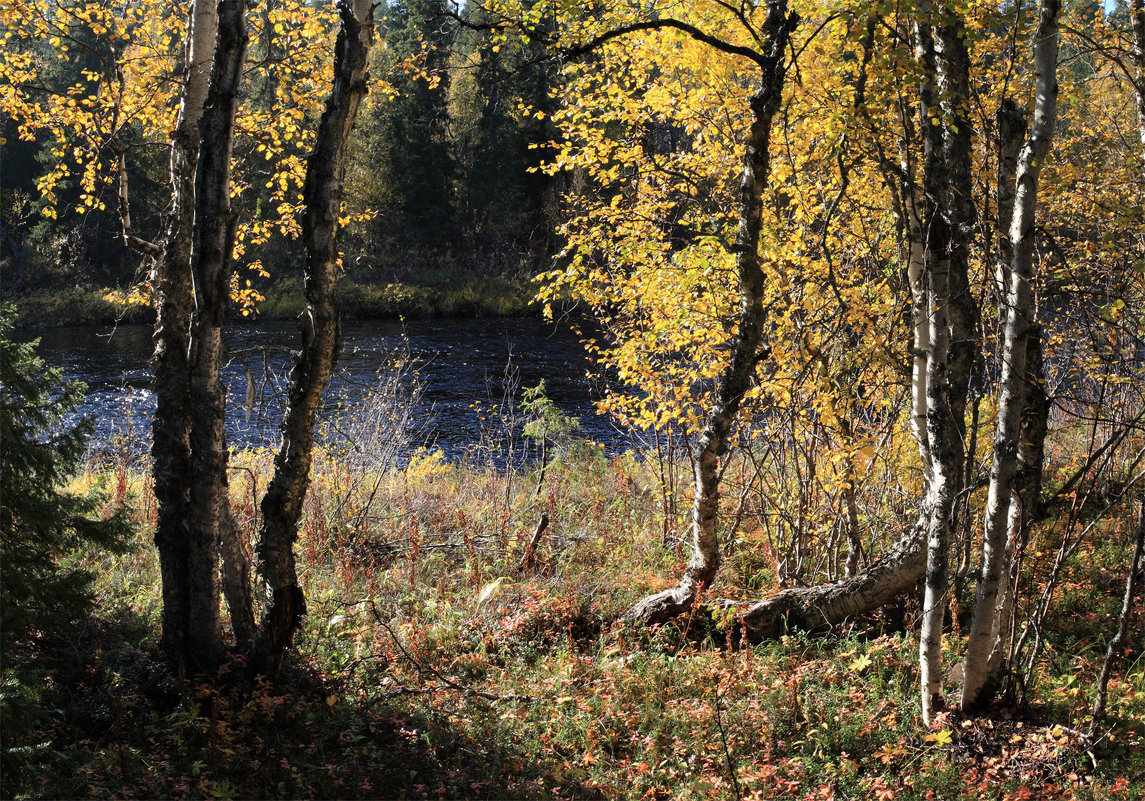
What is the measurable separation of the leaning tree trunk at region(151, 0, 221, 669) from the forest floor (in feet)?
0.86

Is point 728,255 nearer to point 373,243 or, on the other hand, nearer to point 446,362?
point 446,362

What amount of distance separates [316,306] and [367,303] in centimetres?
2727

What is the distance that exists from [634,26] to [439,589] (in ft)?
15.1

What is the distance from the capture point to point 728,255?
543cm

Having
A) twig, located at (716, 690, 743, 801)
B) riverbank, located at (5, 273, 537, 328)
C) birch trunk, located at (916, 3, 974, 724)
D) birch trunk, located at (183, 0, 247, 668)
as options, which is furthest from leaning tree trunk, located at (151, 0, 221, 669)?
riverbank, located at (5, 273, 537, 328)

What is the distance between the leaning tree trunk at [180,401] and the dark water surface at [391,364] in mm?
4507

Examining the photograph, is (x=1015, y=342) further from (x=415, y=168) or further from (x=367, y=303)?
(x=415, y=168)

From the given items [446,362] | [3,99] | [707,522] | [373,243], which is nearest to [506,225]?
[373,243]

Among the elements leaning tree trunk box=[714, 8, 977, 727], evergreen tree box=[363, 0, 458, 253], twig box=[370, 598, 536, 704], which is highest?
evergreen tree box=[363, 0, 458, 253]

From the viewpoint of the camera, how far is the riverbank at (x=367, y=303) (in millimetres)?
28891

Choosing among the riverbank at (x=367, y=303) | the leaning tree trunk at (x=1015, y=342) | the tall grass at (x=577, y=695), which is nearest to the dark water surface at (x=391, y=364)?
the riverbank at (x=367, y=303)

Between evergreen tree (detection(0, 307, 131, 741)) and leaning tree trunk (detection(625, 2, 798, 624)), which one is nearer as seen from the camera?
evergreen tree (detection(0, 307, 131, 741))

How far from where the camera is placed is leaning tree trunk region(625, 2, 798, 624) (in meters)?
4.67

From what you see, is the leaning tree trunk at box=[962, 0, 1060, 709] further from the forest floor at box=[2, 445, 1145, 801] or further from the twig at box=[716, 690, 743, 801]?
the twig at box=[716, 690, 743, 801]
